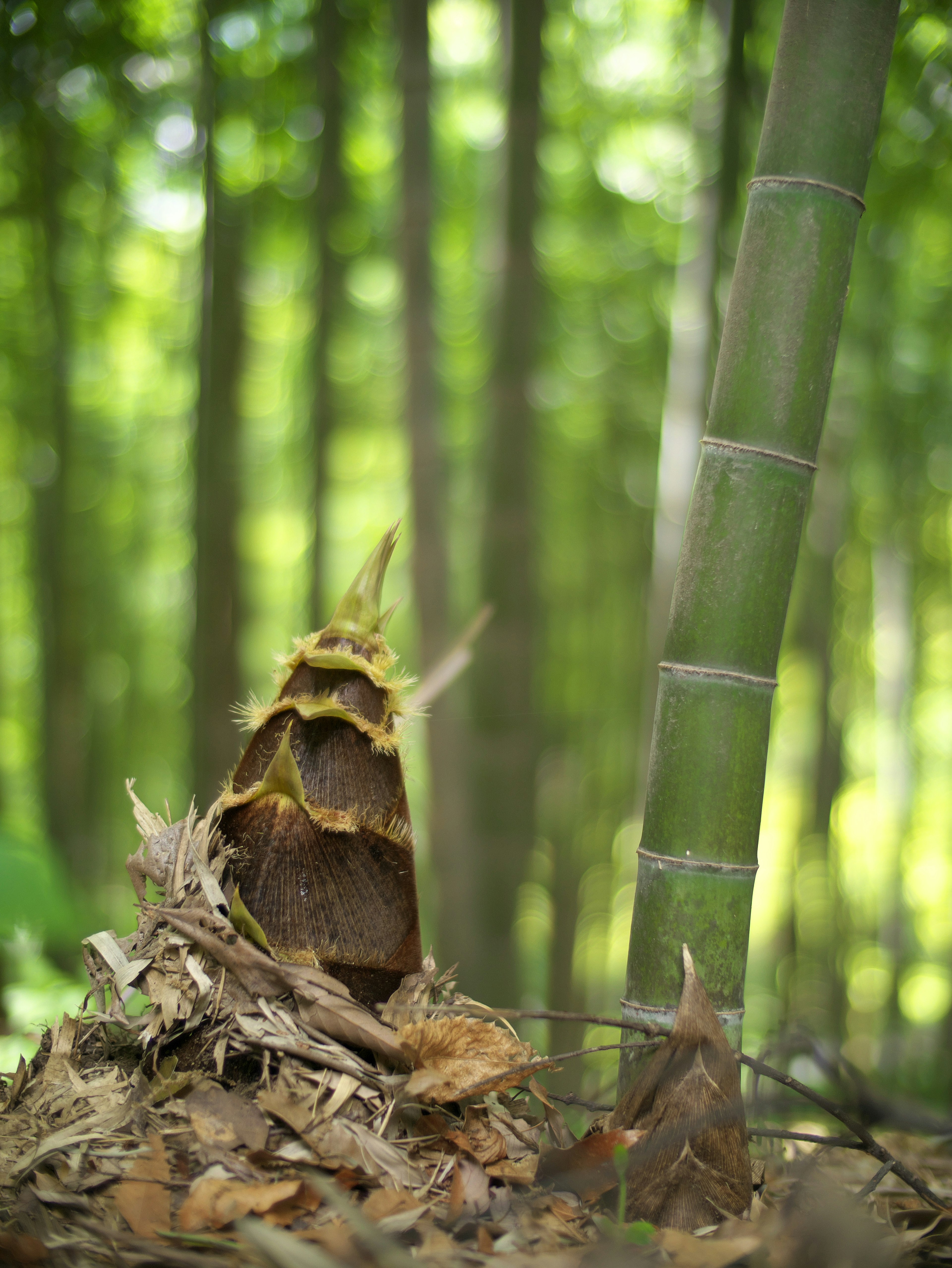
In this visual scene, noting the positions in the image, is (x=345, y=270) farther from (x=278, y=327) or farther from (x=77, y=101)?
(x=278, y=327)

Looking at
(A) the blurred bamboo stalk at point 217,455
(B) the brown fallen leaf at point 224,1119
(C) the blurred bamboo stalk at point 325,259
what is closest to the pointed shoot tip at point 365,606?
(B) the brown fallen leaf at point 224,1119

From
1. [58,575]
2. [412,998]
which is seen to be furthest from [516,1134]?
[58,575]

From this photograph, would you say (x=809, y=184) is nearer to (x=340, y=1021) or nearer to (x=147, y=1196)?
(x=340, y=1021)

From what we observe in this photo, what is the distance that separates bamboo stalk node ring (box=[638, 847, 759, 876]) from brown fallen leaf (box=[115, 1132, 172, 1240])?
2.20 ft

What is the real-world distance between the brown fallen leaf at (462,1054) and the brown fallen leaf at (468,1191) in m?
0.07

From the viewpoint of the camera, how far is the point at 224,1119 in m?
1.02

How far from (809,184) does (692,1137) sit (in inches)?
48.7

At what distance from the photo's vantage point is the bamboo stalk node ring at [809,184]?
117 centimetres

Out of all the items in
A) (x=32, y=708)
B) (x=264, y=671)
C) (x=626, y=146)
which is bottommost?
(x=32, y=708)

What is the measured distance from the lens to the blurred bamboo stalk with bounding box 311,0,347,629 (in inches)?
172

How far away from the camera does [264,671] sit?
10664 mm

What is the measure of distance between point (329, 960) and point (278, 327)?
8429mm

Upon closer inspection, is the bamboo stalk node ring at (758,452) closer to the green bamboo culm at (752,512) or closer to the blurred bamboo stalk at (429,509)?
the green bamboo culm at (752,512)

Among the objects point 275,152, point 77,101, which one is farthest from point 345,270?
point 77,101
